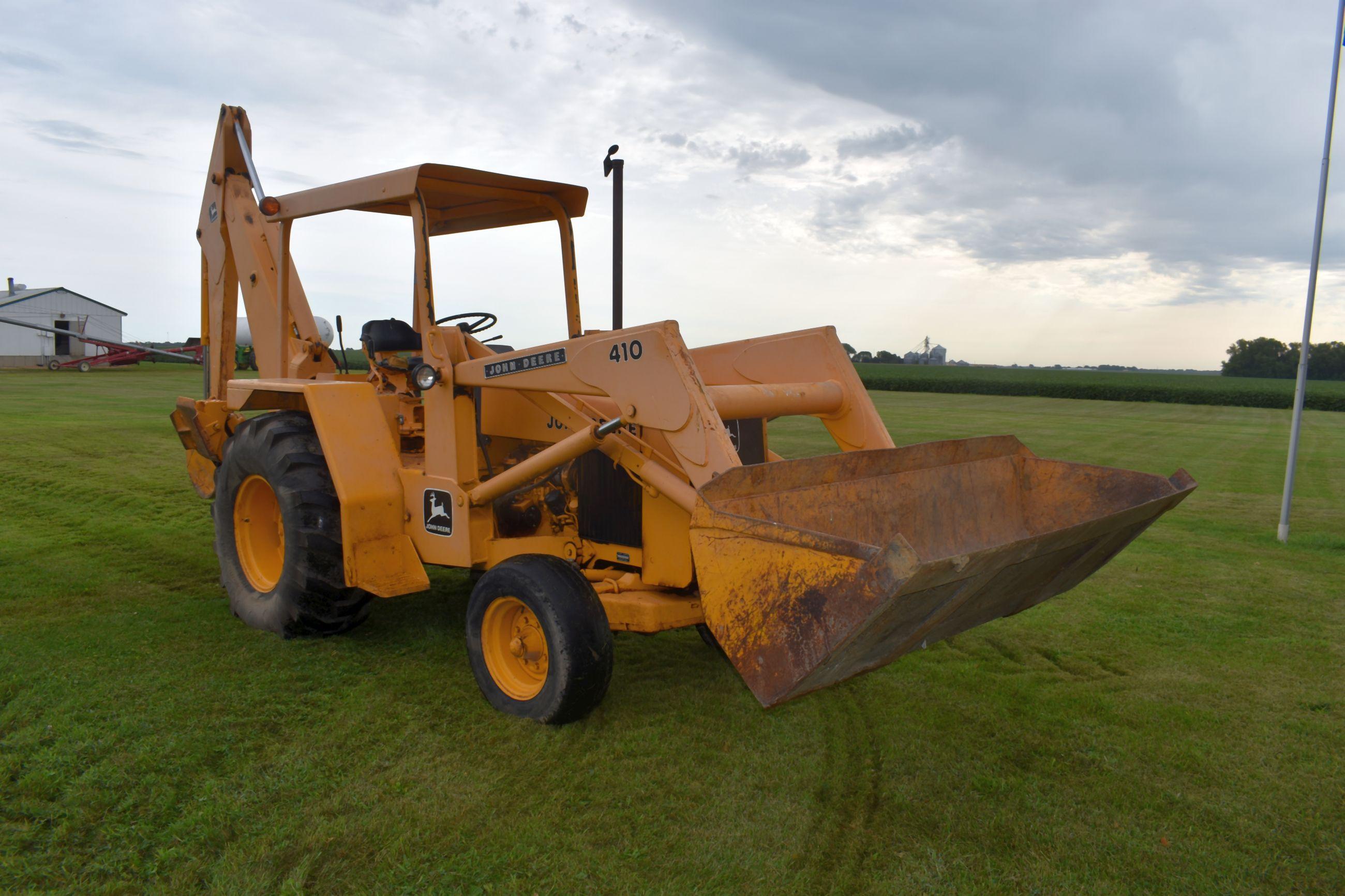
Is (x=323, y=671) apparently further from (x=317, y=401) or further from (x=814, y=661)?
(x=814, y=661)

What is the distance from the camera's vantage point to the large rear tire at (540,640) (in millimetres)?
3773

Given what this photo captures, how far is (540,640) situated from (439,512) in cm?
94

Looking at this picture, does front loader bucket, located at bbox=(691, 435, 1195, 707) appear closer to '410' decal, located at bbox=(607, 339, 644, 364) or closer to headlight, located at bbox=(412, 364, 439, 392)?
'410' decal, located at bbox=(607, 339, 644, 364)

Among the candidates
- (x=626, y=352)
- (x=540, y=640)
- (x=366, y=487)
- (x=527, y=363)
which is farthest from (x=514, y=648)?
(x=626, y=352)

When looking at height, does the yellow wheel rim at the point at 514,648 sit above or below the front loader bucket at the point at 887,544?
below

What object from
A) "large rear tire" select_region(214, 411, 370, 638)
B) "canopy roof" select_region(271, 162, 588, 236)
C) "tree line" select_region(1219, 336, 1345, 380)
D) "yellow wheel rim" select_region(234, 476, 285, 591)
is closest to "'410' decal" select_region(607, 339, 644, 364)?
"canopy roof" select_region(271, 162, 588, 236)

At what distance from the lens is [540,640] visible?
407cm

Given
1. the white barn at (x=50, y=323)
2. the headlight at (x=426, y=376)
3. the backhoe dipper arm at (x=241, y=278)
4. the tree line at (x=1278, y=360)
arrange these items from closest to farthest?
the headlight at (x=426, y=376) < the backhoe dipper arm at (x=241, y=278) < the white barn at (x=50, y=323) < the tree line at (x=1278, y=360)

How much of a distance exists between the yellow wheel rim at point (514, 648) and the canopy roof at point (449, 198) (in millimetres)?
2113

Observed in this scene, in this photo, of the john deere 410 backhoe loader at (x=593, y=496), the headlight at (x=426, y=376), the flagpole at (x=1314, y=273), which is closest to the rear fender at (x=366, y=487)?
the john deere 410 backhoe loader at (x=593, y=496)

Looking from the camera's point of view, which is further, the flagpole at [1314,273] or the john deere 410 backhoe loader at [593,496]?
the flagpole at [1314,273]

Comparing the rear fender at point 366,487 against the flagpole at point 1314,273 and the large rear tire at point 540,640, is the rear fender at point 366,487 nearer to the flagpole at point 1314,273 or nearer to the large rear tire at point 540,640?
the large rear tire at point 540,640

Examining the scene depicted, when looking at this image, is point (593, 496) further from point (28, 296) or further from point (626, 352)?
point (28, 296)

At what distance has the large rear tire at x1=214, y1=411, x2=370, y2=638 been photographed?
4.61 meters
